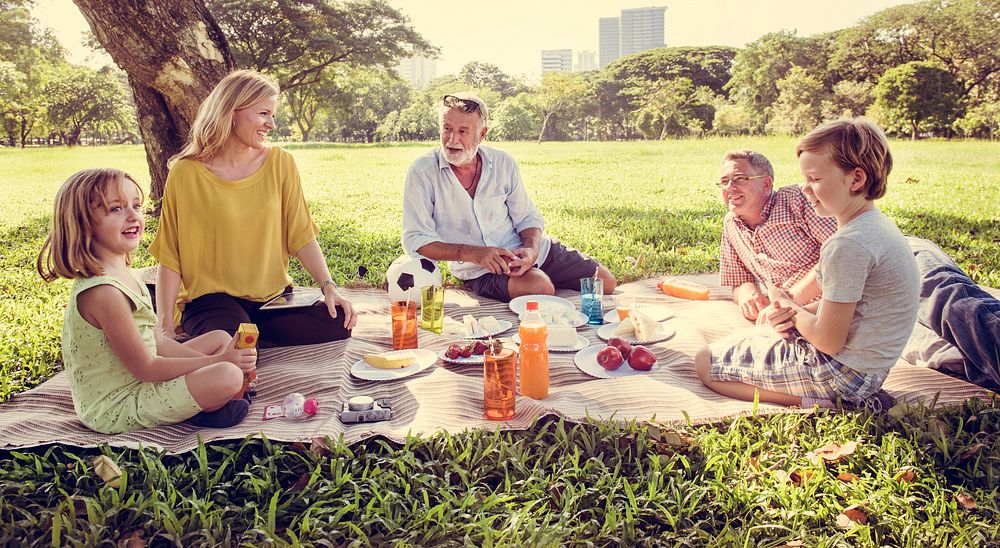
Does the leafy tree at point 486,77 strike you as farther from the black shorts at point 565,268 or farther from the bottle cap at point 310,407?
the bottle cap at point 310,407

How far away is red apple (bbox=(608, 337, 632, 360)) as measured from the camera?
3.69m

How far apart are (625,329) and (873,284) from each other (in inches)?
61.4

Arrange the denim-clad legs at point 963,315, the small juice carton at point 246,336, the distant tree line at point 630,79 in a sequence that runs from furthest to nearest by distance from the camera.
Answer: the distant tree line at point 630,79 < the denim-clad legs at point 963,315 < the small juice carton at point 246,336

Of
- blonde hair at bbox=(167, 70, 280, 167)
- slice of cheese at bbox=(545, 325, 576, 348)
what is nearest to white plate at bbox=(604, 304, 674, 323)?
slice of cheese at bbox=(545, 325, 576, 348)

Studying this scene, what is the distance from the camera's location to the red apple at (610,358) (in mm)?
3596

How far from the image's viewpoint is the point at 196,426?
10.0ft

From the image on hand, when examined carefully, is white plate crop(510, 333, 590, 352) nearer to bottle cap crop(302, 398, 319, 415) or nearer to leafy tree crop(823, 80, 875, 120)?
bottle cap crop(302, 398, 319, 415)

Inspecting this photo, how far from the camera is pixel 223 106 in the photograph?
3.68 metres

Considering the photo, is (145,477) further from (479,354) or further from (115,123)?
(115,123)

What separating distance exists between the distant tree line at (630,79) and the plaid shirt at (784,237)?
57.9 ft

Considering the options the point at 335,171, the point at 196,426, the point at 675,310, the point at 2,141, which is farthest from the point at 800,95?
the point at 2,141

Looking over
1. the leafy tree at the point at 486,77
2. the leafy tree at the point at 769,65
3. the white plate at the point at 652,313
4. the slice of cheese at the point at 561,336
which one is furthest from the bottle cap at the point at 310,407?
the leafy tree at the point at 486,77

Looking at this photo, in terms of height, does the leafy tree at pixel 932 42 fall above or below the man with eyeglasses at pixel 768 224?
above

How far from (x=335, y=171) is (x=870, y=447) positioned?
1789cm
